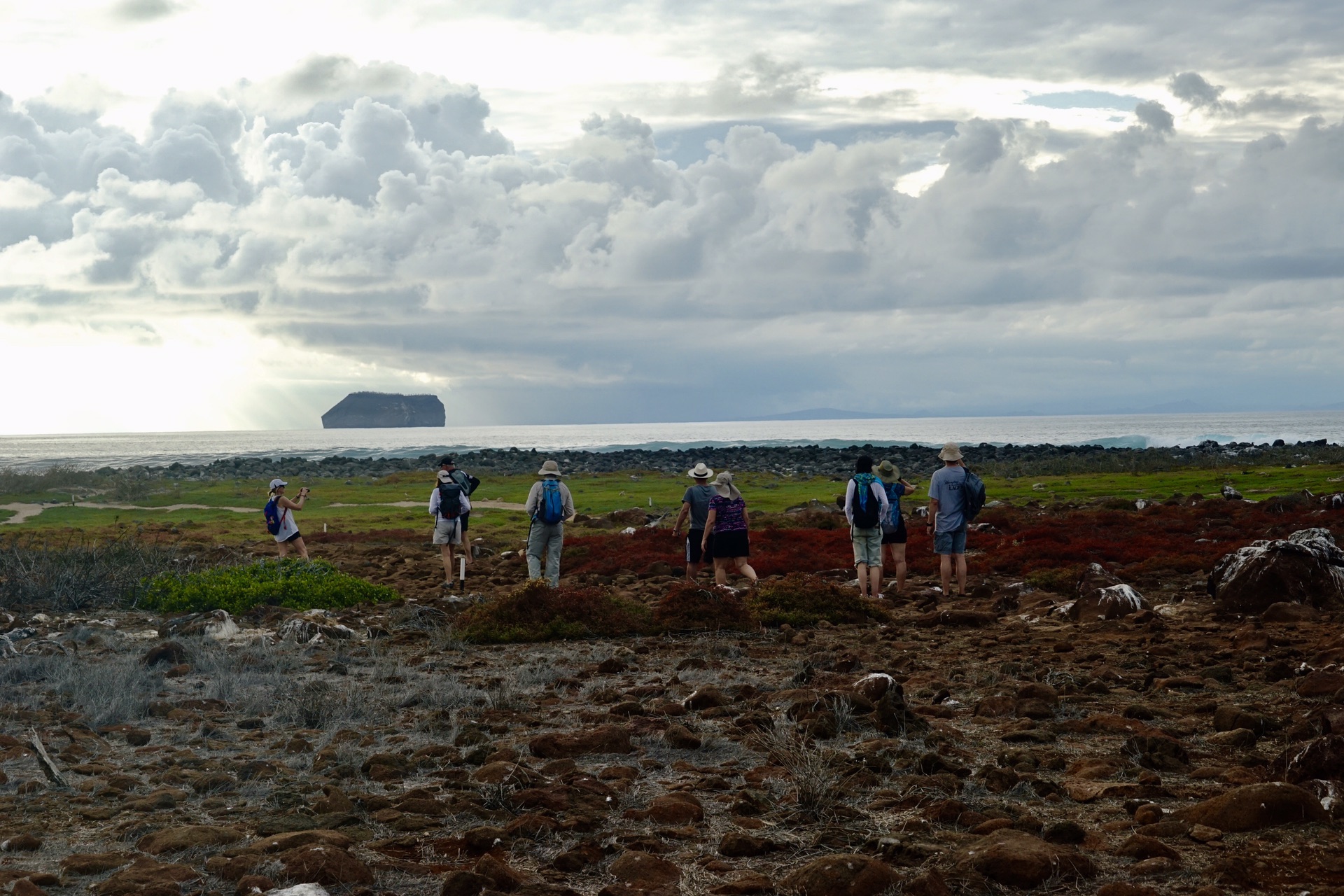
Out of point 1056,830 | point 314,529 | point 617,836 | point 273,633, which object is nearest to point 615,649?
point 273,633

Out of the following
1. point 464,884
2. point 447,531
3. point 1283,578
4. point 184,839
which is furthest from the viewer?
point 447,531


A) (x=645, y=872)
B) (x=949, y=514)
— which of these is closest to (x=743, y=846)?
(x=645, y=872)

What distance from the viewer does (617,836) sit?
23.4ft

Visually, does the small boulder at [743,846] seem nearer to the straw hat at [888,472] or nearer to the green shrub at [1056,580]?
the straw hat at [888,472]

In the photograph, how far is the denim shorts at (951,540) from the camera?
58.9ft

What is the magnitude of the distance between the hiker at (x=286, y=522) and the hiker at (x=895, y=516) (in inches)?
405

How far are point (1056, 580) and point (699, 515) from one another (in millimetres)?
6112

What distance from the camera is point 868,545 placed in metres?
17.6

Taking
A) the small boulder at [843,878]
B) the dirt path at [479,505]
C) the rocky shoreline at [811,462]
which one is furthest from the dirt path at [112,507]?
the small boulder at [843,878]

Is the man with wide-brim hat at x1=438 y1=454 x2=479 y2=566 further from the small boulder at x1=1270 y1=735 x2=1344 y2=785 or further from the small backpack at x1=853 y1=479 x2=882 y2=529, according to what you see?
the small boulder at x1=1270 y1=735 x2=1344 y2=785

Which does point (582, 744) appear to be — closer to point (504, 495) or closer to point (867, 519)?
point (867, 519)

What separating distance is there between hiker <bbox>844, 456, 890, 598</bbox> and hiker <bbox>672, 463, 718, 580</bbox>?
7.42ft

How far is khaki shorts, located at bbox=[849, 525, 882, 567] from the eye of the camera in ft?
57.5

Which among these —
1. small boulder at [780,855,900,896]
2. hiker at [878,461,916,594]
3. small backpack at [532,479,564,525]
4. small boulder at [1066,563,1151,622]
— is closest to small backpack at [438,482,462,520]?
small backpack at [532,479,564,525]
